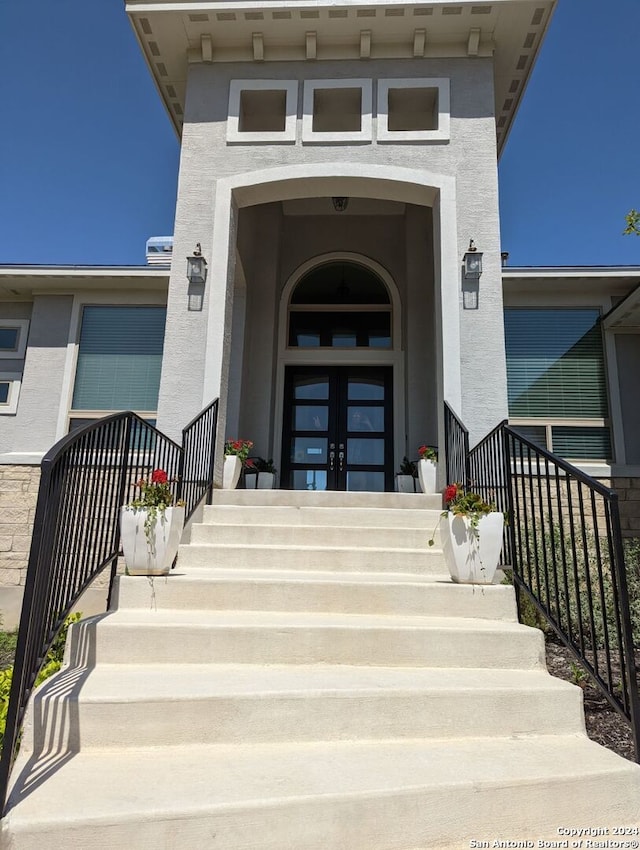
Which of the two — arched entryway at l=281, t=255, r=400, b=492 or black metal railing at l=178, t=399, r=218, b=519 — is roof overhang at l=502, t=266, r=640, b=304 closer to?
arched entryway at l=281, t=255, r=400, b=492

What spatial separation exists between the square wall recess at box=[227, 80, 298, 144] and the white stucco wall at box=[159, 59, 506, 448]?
0.29ft

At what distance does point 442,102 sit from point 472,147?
2.11 feet

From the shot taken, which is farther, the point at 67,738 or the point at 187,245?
the point at 187,245

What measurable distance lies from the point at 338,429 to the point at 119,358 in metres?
3.19

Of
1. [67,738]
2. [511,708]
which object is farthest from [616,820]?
[67,738]

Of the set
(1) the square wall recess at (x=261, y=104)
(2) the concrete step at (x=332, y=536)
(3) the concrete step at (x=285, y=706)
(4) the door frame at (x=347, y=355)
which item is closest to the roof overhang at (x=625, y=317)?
(4) the door frame at (x=347, y=355)

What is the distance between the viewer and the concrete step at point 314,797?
61.1 inches

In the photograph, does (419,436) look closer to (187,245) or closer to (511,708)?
(187,245)

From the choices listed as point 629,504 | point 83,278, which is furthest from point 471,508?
point 83,278

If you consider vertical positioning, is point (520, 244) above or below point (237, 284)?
above

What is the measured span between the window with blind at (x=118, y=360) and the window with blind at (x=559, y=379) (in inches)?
186

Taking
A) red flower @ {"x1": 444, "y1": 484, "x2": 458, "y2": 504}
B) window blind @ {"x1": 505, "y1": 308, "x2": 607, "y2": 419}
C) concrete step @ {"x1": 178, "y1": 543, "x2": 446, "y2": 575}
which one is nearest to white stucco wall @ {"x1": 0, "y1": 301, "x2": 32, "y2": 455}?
concrete step @ {"x1": 178, "y1": 543, "x2": 446, "y2": 575}

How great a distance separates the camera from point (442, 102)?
19.1 feet

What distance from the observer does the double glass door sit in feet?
25.1
